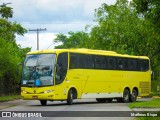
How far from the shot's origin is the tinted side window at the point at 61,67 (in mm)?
30016

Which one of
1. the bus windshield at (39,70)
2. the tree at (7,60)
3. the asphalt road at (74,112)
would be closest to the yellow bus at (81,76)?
the bus windshield at (39,70)

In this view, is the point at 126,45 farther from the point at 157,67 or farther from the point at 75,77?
the point at 75,77

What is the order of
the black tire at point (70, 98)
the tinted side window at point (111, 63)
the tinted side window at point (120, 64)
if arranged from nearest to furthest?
the black tire at point (70, 98) → the tinted side window at point (111, 63) → the tinted side window at point (120, 64)

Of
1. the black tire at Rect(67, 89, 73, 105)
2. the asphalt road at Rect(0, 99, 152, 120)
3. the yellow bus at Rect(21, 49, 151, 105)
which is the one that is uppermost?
the yellow bus at Rect(21, 49, 151, 105)

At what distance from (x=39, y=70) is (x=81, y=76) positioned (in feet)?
11.6

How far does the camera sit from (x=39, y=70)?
29.9m

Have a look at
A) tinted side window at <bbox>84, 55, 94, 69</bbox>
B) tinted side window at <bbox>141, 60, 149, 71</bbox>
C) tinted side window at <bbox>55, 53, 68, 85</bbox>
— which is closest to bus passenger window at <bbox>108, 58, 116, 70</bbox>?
tinted side window at <bbox>84, 55, 94, 69</bbox>

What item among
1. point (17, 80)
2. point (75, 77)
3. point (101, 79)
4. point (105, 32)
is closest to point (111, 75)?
point (101, 79)

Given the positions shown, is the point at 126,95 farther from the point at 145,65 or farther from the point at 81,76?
the point at 81,76

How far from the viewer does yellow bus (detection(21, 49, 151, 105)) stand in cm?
2977

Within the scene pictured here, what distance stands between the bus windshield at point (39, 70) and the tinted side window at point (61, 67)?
39 centimetres

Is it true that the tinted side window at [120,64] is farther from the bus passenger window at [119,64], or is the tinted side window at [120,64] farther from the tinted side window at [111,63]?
the tinted side window at [111,63]

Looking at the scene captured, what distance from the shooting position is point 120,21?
2100 inches

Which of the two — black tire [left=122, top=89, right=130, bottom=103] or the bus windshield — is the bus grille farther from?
the bus windshield
